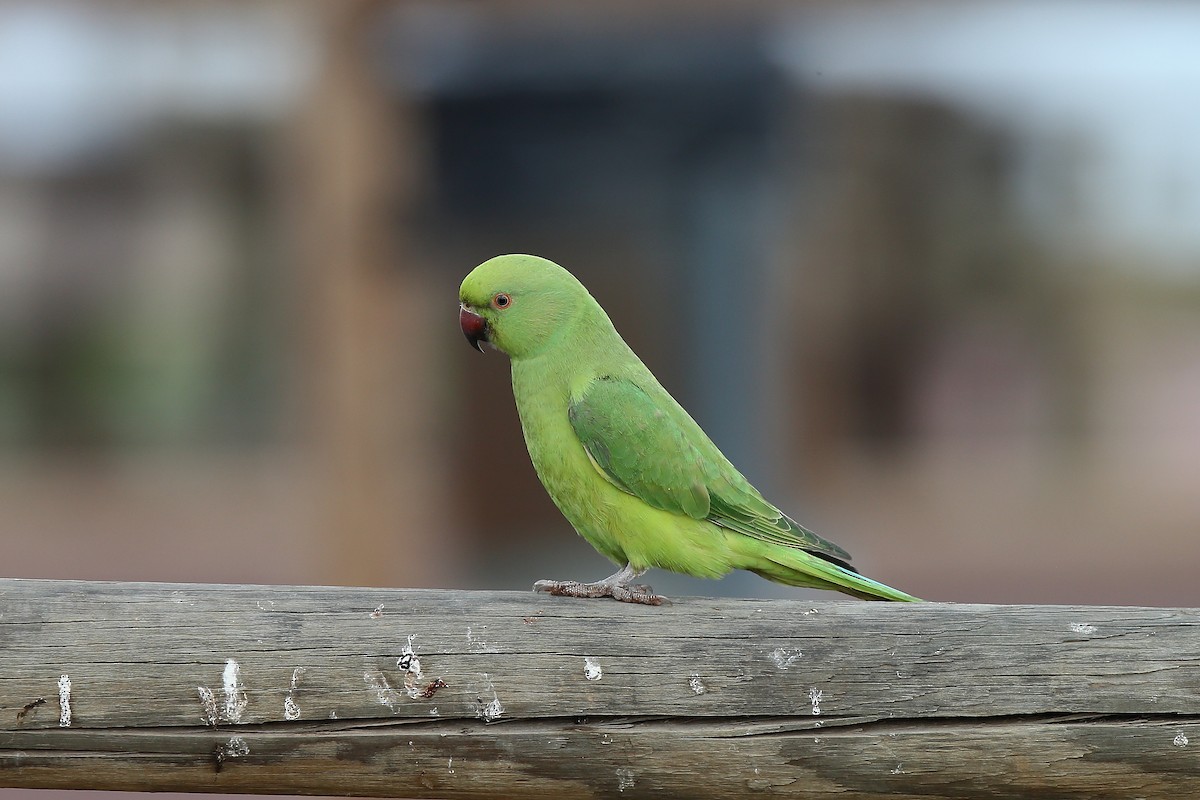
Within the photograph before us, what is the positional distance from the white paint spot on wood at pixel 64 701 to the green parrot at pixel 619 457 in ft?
3.41

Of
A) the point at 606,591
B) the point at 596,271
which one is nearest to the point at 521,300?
the point at 606,591

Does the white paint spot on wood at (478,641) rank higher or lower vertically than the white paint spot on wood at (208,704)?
higher

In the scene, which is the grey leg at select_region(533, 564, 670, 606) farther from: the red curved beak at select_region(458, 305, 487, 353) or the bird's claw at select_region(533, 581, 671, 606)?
the red curved beak at select_region(458, 305, 487, 353)

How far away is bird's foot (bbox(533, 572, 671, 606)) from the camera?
2.33 metres

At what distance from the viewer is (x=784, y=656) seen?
2.07m

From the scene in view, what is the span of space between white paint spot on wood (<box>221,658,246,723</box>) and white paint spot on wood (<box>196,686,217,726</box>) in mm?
15

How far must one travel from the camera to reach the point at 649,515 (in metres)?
2.71

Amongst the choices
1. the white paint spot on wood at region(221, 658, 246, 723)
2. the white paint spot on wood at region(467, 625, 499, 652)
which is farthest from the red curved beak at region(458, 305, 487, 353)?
the white paint spot on wood at region(221, 658, 246, 723)

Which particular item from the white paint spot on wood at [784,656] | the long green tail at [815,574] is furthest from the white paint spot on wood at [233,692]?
the long green tail at [815,574]

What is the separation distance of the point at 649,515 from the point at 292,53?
5.02 meters

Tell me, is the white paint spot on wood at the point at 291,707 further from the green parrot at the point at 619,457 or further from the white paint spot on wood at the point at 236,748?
the green parrot at the point at 619,457

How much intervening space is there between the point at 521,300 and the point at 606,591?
26.8 inches

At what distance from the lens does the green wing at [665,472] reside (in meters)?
2.69

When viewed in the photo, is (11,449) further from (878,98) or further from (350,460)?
(878,98)
